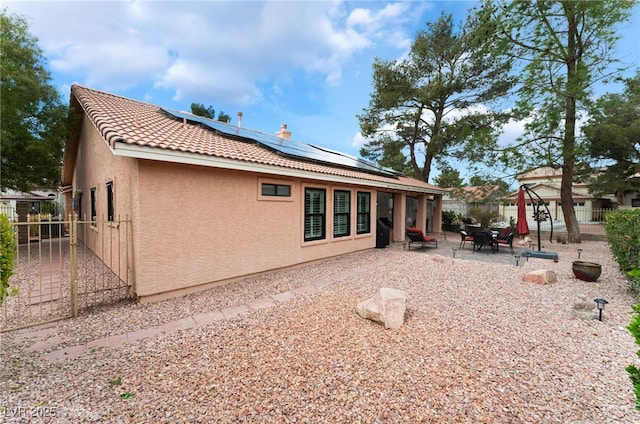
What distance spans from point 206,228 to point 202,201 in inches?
24.3

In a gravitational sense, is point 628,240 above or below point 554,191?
below

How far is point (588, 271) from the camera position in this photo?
21.8 feet

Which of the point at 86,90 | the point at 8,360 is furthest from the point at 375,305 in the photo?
the point at 86,90

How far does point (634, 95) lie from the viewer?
56.2 feet

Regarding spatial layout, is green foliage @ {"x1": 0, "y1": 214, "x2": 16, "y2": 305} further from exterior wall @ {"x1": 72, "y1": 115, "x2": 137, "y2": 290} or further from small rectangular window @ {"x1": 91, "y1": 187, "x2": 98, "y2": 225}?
small rectangular window @ {"x1": 91, "y1": 187, "x2": 98, "y2": 225}

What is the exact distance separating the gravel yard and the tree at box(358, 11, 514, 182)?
13654mm

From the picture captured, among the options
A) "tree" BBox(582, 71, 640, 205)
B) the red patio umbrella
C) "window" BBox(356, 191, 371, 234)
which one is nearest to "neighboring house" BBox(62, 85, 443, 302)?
"window" BBox(356, 191, 371, 234)

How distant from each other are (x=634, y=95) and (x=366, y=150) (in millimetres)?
17666

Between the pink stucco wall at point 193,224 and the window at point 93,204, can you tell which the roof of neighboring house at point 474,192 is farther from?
the window at point 93,204

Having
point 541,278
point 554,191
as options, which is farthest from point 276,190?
point 554,191

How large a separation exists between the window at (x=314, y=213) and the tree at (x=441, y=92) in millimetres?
11099

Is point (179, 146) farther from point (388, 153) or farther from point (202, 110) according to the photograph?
point (202, 110)

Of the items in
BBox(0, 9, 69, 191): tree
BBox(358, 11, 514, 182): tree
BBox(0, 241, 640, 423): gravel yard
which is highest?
BBox(358, 11, 514, 182): tree

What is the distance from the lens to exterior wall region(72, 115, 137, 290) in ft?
17.7
